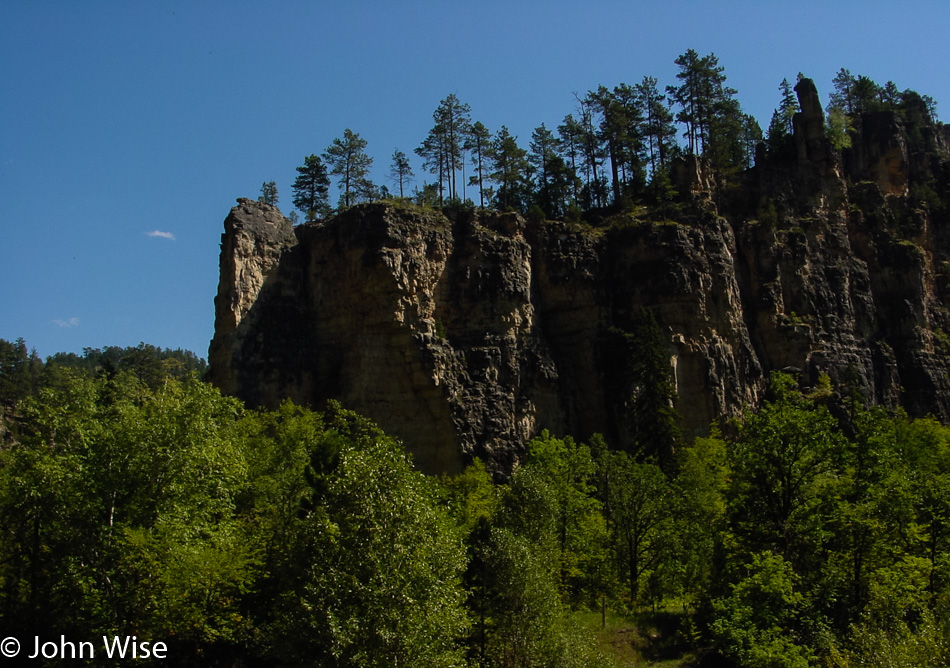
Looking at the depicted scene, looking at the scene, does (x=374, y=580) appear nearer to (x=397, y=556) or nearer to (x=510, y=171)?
(x=397, y=556)

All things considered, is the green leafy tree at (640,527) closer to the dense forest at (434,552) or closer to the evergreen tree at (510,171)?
the dense forest at (434,552)

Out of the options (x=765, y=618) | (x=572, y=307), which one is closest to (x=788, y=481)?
(x=765, y=618)

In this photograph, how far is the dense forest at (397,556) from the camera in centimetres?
2025

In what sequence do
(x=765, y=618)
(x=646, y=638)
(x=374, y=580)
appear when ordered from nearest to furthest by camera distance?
1. (x=374, y=580)
2. (x=765, y=618)
3. (x=646, y=638)

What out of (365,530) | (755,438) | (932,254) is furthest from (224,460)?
(932,254)

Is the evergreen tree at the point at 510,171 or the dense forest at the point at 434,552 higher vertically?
the evergreen tree at the point at 510,171

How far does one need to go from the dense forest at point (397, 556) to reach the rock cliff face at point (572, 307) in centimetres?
1908

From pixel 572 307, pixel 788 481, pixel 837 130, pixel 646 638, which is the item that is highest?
pixel 837 130

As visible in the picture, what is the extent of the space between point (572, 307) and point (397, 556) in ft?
130

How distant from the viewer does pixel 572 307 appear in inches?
2280

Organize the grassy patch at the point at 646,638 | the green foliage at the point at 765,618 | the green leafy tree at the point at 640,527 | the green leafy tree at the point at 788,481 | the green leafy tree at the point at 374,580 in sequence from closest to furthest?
the green leafy tree at the point at 374,580, the green foliage at the point at 765,618, the green leafy tree at the point at 788,481, the grassy patch at the point at 646,638, the green leafy tree at the point at 640,527

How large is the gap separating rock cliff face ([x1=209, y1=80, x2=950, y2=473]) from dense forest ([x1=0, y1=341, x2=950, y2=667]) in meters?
19.1

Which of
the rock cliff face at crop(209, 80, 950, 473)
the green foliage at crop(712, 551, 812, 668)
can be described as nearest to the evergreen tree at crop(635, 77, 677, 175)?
the rock cliff face at crop(209, 80, 950, 473)

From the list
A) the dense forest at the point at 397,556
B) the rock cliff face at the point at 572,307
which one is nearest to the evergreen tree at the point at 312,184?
the rock cliff face at the point at 572,307
